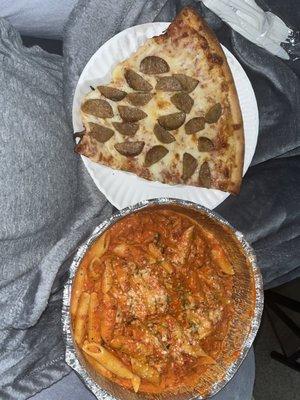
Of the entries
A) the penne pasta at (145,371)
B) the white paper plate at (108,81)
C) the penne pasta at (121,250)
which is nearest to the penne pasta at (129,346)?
the penne pasta at (145,371)

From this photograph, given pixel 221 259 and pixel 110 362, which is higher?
pixel 221 259

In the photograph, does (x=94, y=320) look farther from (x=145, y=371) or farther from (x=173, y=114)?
(x=173, y=114)

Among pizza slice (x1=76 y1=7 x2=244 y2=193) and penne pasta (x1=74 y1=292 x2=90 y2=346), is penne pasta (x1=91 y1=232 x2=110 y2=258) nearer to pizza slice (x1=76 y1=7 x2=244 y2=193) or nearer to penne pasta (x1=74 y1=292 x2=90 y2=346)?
penne pasta (x1=74 y1=292 x2=90 y2=346)

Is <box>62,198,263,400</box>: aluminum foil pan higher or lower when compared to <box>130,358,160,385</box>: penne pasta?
higher

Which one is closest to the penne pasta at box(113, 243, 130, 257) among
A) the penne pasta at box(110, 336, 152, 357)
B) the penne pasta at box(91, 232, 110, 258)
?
the penne pasta at box(91, 232, 110, 258)

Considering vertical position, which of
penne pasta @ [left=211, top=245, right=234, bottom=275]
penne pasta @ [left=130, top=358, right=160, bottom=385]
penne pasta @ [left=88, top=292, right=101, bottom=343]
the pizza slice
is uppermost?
the pizza slice

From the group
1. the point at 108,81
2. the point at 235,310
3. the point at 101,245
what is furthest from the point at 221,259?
the point at 108,81
